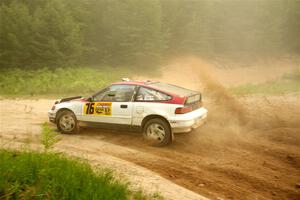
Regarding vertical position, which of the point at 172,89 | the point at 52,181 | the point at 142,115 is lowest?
the point at 52,181

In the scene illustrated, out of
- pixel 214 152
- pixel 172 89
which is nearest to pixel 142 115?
pixel 172 89

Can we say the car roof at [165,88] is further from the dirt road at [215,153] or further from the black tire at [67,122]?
the black tire at [67,122]

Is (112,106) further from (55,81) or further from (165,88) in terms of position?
(55,81)

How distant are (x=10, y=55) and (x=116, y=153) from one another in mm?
21247

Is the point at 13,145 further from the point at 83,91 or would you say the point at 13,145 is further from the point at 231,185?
the point at 83,91

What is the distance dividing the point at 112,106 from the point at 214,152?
2.98 metres

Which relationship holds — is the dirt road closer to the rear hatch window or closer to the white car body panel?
the white car body panel

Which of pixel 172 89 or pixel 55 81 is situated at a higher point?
pixel 55 81

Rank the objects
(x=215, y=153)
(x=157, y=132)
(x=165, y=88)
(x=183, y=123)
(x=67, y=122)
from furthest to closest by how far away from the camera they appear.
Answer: (x=67, y=122) < (x=165, y=88) < (x=157, y=132) < (x=183, y=123) < (x=215, y=153)

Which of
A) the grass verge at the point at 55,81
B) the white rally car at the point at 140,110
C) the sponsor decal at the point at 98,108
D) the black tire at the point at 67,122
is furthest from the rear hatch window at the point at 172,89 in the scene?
the grass verge at the point at 55,81

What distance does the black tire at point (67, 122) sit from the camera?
10.3 metres

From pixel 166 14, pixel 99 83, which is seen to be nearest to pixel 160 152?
pixel 99 83

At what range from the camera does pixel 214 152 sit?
8.67 m

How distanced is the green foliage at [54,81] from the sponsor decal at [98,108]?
981cm
